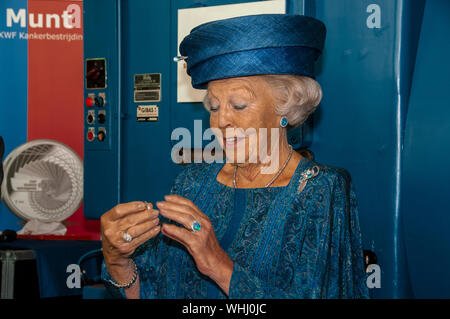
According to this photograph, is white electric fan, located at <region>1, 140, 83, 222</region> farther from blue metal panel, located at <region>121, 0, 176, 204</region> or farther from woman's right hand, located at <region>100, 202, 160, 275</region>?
woman's right hand, located at <region>100, 202, 160, 275</region>

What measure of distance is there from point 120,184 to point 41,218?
A: 650mm

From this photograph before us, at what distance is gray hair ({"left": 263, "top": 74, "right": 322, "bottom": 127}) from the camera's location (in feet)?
5.46

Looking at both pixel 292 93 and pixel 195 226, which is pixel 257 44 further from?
pixel 195 226

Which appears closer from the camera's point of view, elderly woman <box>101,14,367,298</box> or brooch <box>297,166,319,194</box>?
elderly woman <box>101,14,367,298</box>

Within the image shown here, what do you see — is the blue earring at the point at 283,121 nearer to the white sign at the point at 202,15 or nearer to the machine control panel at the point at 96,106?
the white sign at the point at 202,15

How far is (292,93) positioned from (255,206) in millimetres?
406

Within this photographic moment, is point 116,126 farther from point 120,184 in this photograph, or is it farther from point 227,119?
point 227,119

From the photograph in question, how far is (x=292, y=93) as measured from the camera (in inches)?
66.2

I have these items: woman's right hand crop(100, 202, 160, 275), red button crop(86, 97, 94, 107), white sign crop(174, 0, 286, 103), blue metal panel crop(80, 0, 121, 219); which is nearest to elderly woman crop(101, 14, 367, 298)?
woman's right hand crop(100, 202, 160, 275)

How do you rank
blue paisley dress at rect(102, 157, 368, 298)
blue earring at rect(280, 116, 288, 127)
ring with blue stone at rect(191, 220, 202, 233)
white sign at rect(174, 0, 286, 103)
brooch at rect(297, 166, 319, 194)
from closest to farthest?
1. ring with blue stone at rect(191, 220, 202, 233)
2. blue paisley dress at rect(102, 157, 368, 298)
3. brooch at rect(297, 166, 319, 194)
4. blue earring at rect(280, 116, 288, 127)
5. white sign at rect(174, 0, 286, 103)

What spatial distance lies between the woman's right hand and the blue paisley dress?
8.6 inches
